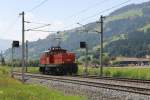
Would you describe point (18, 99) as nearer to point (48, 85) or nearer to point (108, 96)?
point (108, 96)

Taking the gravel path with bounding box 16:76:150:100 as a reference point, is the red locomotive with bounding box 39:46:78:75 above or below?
above

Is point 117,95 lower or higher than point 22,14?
lower

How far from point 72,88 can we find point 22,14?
83.5ft

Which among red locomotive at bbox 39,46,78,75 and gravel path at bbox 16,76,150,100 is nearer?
gravel path at bbox 16,76,150,100

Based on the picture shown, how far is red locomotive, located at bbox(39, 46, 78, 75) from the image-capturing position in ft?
190

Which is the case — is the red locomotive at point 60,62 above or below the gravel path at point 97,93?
above

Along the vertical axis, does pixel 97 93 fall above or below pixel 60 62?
below

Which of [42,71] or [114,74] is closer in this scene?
[114,74]

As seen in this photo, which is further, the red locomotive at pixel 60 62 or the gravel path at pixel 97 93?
the red locomotive at pixel 60 62

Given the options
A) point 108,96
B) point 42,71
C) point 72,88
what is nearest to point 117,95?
point 108,96

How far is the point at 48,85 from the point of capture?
41.0 m

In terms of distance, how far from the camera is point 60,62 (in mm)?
58188

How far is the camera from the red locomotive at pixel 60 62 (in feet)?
190

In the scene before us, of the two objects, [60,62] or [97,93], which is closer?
[97,93]
